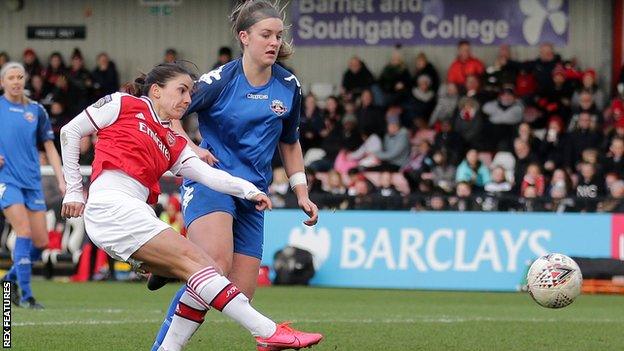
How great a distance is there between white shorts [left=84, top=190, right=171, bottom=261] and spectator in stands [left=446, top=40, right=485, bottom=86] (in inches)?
662

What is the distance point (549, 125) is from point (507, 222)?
4.37 metres

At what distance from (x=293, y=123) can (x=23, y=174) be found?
6.13 metres

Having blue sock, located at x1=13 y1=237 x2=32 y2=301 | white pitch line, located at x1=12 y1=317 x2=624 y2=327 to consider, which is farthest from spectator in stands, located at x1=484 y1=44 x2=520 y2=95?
blue sock, located at x1=13 y1=237 x2=32 y2=301

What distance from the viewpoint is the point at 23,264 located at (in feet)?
45.8

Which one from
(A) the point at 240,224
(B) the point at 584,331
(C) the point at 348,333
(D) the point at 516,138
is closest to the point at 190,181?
(A) the point at 240,224

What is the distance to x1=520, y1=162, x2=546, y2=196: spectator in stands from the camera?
66.4ft

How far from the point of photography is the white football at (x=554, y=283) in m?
9.95

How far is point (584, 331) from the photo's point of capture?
11.8m

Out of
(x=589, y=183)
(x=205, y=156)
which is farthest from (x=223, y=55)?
(x=205, y=156)

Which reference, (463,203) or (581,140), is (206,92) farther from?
(581,140)

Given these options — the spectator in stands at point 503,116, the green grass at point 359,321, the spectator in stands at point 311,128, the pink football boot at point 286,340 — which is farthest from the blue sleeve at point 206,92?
the spectator in stands at point 311,128

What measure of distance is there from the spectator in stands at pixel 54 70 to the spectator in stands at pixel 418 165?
26.0 feet

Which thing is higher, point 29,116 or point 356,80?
point 356,80

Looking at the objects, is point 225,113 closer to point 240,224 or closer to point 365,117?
point 240,224
